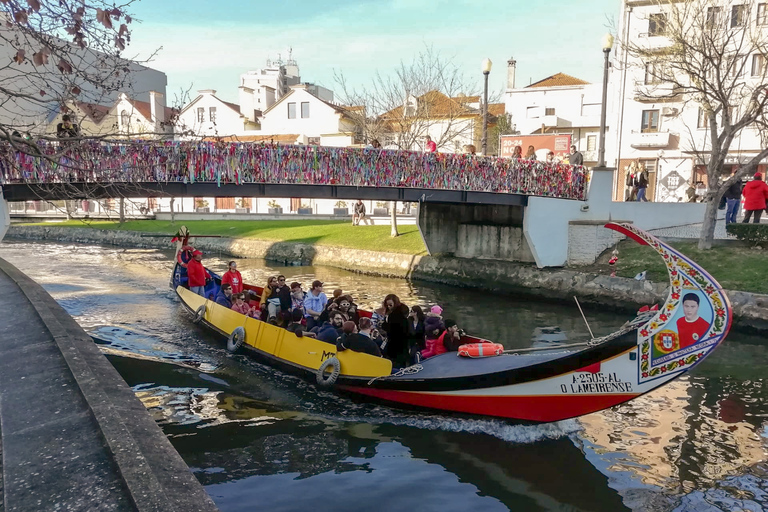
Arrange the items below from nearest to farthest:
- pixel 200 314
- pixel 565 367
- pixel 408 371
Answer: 1. pixel 565 367
2. pixel 408 371
3. pixel 200 314

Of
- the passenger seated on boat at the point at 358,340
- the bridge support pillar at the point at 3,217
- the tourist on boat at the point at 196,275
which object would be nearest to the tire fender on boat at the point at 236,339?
the passenger seated on boat at the point at 358,340

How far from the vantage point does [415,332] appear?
1054 cm

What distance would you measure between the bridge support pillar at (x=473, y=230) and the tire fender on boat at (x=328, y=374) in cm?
1379

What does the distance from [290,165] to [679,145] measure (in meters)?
29.0

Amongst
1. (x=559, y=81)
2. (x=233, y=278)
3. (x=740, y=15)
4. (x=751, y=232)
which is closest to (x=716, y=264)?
(x=751, y=232)

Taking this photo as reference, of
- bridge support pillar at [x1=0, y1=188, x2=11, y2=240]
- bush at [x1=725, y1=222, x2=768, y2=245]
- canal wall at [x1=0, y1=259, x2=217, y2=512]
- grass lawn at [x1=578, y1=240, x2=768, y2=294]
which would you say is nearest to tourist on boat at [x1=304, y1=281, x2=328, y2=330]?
canal wall at [x1=0, y1=259, x2=217, y2=512]

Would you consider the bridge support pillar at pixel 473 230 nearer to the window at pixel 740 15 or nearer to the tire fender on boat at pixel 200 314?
the window at pixel 740 15

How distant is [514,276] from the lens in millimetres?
21781

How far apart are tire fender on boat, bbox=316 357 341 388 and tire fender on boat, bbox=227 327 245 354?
119 inches

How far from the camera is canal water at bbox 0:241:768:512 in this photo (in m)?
7.38

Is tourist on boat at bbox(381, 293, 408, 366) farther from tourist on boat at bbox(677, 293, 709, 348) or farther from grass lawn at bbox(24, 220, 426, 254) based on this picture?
grass lawn at bbox(24, 220, 426, 254)

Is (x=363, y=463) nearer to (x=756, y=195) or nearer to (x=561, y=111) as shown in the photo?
(x=756, y=195)

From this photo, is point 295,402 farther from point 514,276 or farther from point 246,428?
point 514,276

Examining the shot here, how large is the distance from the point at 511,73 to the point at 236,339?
4206cm
